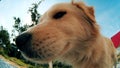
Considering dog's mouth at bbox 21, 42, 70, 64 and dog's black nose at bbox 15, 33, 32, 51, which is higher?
dog's black nose at bbox 15, 33, 32, 51

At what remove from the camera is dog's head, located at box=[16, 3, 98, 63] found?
6.73ft

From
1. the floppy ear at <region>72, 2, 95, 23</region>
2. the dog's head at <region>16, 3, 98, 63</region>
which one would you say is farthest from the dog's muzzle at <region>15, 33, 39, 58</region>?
the floppy ear at <region>72, 2, 95, 23</region>

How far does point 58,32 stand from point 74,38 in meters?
0.20

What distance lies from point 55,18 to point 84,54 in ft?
1.08

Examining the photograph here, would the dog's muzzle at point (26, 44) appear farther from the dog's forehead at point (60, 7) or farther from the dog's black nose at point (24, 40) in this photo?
the dog's forehead at point (60, 7)

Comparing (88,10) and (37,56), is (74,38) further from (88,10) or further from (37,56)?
(37,56)

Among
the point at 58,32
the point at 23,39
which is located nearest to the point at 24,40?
the point at 23,39

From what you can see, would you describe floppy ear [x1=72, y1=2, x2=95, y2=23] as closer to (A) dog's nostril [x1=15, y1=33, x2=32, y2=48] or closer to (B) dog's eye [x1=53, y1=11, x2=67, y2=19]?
(B) dog's eye [x1=53, y1=11, x2=67, y2=19]

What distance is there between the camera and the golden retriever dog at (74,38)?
2.16 meters

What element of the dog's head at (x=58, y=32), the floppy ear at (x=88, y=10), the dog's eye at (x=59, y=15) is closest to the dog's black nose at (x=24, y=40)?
the dog's head at (x=58, y=32)

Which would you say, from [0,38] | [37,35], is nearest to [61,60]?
[37,35]

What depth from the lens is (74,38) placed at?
243 cm

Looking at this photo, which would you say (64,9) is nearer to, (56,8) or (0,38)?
(56,8)

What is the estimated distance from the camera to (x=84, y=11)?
256cm
